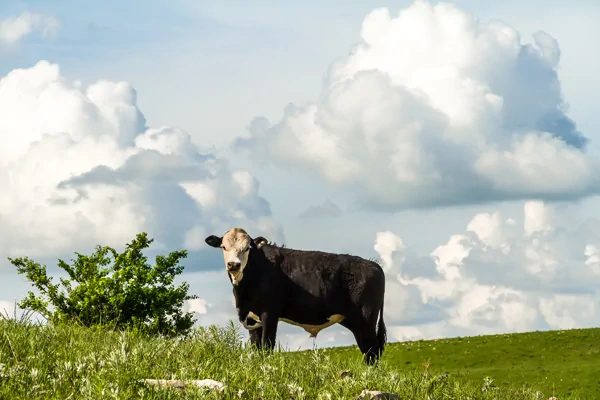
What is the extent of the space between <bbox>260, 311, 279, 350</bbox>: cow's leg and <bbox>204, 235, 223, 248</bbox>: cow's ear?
2.02 metres

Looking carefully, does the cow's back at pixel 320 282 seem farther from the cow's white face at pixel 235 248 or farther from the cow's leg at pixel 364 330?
the cow's white face at pixel 235 248

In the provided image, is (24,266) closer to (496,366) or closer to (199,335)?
(199,335)

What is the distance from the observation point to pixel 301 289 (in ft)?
65.6

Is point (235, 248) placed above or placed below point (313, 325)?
above

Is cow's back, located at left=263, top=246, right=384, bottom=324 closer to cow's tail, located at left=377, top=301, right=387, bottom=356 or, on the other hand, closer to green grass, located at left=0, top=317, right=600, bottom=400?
cow's tail, located at left=377, top=301, right=387, bottom=356

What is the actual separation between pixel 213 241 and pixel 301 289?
2.51m

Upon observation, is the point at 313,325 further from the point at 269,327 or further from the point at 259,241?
the point at 259,241

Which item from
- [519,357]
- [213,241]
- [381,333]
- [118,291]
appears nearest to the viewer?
[213,241]

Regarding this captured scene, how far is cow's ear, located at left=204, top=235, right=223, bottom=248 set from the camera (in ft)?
63.9

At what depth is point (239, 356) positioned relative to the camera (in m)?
15.2

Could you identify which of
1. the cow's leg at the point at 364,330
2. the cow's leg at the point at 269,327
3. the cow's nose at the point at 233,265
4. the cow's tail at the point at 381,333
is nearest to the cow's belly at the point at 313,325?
the cow's leg at the point at 364,330

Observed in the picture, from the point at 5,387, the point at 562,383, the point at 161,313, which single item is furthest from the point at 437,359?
the point at 5,387

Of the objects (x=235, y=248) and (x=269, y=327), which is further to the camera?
(x=269, y=327)

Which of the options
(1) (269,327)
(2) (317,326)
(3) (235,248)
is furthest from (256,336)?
(3) (235,248)
